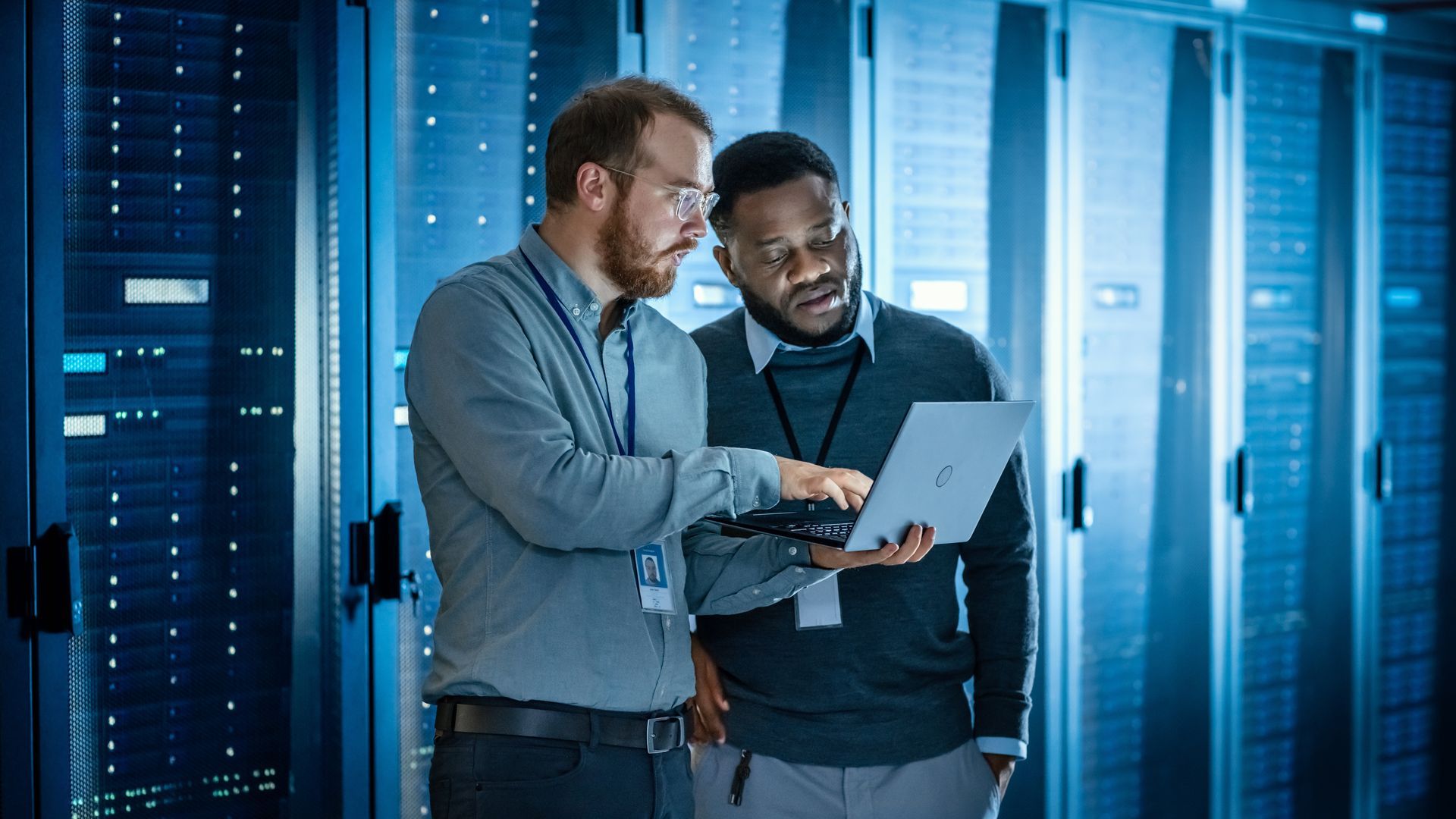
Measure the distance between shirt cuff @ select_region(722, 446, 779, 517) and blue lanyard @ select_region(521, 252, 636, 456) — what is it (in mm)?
142

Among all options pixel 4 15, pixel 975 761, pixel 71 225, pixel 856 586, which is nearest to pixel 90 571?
pixel 71 225

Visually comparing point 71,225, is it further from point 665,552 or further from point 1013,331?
point 1013,331

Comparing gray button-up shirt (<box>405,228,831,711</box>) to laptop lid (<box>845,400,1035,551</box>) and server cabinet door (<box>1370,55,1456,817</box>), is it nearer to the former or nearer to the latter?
laptop lid (<box>845,400,1035,551</box>)

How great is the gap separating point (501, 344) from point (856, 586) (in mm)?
728

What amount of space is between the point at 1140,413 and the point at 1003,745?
1.47 m

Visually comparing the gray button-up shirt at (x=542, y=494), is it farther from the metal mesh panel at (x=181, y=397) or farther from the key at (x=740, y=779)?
the metal mesh panel at (x=181, y=397)

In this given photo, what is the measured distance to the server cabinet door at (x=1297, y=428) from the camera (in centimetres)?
315

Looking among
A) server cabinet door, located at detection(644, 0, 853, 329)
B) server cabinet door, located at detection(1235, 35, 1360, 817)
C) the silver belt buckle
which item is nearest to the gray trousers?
the silver belt buckle

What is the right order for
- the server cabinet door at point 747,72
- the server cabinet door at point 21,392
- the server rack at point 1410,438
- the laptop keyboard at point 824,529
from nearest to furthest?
1. the laptop keyboard at point 824,529
2. the server cabinet door at point 21,392
3. the server cabinet door at point 747,72
4. the server rack at point 1410,438

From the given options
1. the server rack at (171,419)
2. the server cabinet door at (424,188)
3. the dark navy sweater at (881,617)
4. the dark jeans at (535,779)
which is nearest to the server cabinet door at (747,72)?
the server cabinet door at (424,188)

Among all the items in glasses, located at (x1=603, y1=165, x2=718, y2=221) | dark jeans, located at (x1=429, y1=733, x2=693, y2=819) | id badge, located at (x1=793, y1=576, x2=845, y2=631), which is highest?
glasses, located at (x1=603, y1=165, x2=718, y2=221)

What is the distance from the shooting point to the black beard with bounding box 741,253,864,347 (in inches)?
69.3

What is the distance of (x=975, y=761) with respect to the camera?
70.7 inches

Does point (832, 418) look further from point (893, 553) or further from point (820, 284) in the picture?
point (893, 553)
